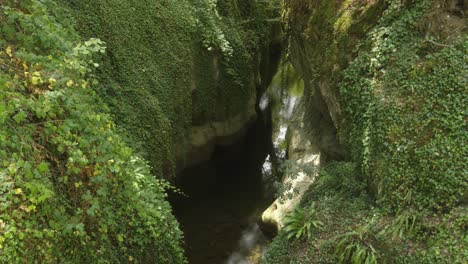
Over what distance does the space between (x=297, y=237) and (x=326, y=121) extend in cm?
475

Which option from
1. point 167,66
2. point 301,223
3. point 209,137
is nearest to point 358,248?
point 301,223

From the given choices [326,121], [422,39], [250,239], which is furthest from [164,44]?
[422,39]

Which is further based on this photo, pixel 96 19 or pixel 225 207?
pixel 225 207

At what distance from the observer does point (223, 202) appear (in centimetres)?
1372

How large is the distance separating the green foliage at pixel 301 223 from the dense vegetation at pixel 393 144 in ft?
0.10

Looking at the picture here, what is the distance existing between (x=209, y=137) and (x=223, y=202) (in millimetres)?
2911

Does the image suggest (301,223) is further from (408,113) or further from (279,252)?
(408,113)

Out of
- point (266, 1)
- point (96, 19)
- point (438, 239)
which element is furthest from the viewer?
point (266, 1)

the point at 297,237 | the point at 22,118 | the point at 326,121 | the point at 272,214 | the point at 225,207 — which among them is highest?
the point at 22,118

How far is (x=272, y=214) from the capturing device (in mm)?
11344

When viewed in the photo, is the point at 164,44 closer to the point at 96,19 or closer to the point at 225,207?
the point at 96,19

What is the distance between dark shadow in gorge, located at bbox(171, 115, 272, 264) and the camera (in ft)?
37.5

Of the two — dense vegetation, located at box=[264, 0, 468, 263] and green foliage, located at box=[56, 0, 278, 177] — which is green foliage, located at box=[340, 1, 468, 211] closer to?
dense vegetation, located at box=[264, 0, 468, 263]

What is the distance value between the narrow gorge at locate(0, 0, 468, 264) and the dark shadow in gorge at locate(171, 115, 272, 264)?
0.21 ft
